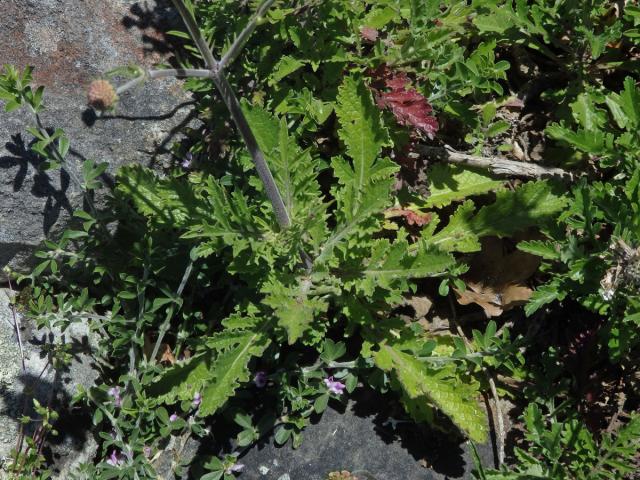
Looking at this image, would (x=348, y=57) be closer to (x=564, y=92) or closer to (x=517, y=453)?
(x=564, y=92)

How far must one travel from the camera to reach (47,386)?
367 centimetres

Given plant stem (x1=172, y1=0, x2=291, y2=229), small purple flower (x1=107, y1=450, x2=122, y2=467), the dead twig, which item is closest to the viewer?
plant stem (x1=172, y1=0, x2=291, y2=229)

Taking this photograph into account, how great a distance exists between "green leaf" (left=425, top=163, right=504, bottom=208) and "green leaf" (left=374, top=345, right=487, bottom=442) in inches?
35.0

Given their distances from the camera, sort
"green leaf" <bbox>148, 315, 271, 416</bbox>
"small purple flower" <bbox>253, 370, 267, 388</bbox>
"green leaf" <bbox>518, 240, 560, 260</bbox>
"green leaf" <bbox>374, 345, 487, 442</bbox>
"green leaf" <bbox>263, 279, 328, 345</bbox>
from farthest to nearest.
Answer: "small purple flower" <bbox>253, 370, 267, 388</bbox>, "green leaf" <bbox>518, 240, 560, 260</bbox>, "green leaf" <bbox>374, 345, 487, 442</bbox>, "green leaf" <bbox>148, 315, 271, 416</bbox>, "green leaf" <bbox>263, 279, 328, 345</bbox>

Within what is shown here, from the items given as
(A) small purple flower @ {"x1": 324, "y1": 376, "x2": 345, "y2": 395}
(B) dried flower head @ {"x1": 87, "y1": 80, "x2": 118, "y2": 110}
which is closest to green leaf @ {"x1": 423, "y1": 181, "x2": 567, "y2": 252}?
(A) small purple flower @ {"x1": 324, "y1": 376, "x2": 345, "y2": 395}

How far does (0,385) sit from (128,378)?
0.74 metres

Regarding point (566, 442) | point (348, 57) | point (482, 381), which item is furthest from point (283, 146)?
point (566, 442)

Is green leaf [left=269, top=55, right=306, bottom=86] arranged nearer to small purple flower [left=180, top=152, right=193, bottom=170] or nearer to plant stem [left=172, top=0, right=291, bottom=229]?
small purple flower [left=180, top=152, right=193, bottom=170]

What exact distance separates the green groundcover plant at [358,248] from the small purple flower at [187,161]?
1 centimetres

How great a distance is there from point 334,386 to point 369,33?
1802 millimetres

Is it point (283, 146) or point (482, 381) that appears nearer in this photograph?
point (283, 146)

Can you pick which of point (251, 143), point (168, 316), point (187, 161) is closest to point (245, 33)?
point (251, 143)

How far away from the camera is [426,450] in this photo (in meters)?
3.49

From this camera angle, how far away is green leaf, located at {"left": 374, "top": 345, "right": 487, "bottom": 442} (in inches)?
123
